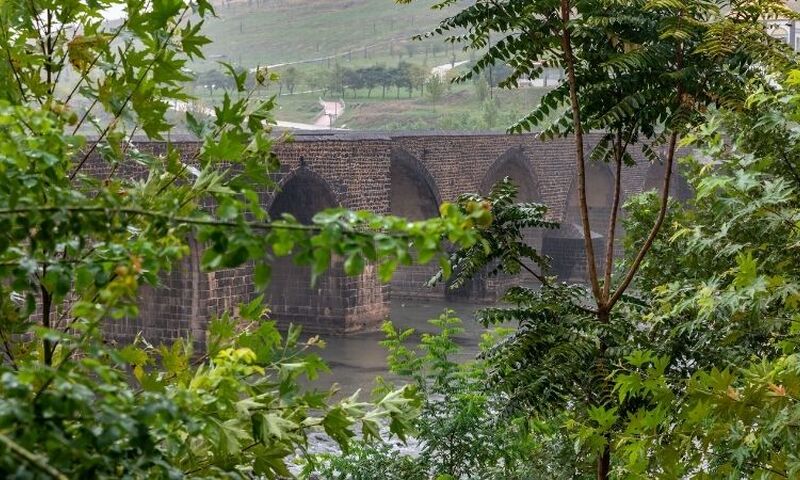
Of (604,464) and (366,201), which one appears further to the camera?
(366,201)

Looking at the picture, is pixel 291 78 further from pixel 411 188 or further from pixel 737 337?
pixel 737 337

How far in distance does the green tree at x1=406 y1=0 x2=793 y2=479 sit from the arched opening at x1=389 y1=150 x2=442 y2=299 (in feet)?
83.9

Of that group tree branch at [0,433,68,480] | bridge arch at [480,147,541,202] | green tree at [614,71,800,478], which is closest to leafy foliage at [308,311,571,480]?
green tree at [614,71,800,478]

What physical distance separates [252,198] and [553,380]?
3.31 m

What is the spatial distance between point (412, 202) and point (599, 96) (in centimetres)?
2772

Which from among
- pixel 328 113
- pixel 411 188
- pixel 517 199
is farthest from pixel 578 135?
pixel 328 113

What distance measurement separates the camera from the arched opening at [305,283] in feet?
90.4

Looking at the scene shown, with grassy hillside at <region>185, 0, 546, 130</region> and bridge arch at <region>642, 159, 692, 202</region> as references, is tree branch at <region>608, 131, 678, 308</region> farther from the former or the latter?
grassy hillside at <region>185, 0, 546, 130</region>

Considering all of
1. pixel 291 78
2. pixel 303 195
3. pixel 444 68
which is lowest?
pixel 303 195

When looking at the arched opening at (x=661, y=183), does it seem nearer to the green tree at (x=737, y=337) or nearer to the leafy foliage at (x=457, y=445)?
the leafy foliage at (x=457, y=445)

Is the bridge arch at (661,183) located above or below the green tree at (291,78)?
below

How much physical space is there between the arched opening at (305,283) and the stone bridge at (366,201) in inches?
1.0

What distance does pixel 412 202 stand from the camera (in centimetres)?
3350

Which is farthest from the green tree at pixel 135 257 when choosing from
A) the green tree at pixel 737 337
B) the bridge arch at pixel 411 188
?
the bridge arch at pixel 411 188
